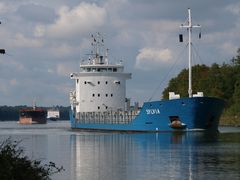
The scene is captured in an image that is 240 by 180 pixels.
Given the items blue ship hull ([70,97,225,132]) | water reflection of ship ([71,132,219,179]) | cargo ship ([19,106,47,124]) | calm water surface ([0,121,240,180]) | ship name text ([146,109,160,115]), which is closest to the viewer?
calm water surface ([0,121,240,180])

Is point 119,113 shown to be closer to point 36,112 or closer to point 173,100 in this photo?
point 173,100

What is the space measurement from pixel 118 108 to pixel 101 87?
360cm

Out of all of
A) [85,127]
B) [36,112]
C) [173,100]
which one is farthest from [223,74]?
[36,112]

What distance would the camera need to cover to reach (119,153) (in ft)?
147

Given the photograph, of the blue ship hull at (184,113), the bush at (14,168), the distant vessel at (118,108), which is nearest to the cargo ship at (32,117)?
the distant vessel at (118,108)

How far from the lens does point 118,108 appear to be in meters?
89.6

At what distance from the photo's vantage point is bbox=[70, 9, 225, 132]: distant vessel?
2707 inches

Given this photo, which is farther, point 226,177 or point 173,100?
point 173,100

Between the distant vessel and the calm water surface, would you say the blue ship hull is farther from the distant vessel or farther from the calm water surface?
the calm water surface

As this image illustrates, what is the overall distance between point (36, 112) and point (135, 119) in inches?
4380

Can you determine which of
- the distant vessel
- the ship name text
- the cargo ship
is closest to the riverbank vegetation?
the distant vessel

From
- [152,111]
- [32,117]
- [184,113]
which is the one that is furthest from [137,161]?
[32,117]

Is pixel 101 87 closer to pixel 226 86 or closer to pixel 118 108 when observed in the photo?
pixel 118 108

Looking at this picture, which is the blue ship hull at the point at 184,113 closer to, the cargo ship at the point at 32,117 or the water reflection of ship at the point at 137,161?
the water reflection of ship at the point at 137,161
